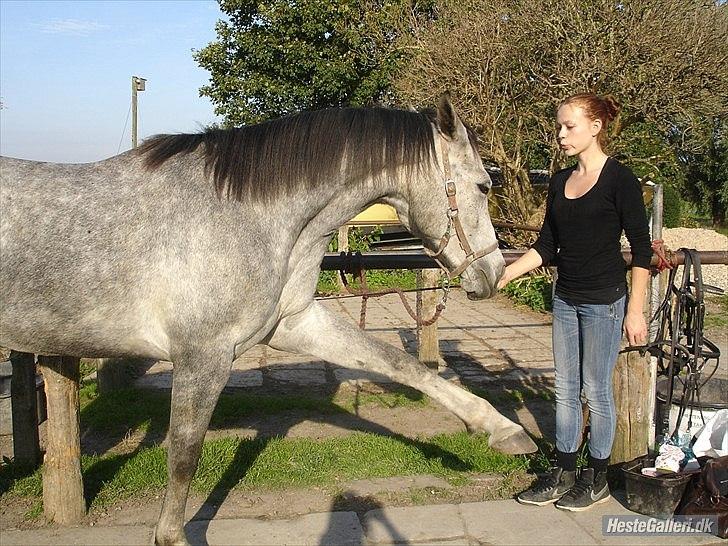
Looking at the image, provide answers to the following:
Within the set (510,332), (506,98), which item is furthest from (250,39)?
(510,332)

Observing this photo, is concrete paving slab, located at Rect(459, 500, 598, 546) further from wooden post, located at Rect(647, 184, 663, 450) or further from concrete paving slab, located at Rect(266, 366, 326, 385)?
concrete paving slab, located at Rect(266, 366, 326, 385)

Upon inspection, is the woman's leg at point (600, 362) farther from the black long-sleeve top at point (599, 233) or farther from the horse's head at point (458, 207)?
the horse's head at point (458, 207)

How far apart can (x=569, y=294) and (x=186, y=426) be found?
1970 millimetres

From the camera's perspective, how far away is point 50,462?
10.8ft

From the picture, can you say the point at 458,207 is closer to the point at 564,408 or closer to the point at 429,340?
the point at 564,408

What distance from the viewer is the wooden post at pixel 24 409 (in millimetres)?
3865

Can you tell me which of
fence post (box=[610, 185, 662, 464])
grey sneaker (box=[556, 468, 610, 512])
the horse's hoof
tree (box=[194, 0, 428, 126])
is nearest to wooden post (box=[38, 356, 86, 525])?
the horse's hoof

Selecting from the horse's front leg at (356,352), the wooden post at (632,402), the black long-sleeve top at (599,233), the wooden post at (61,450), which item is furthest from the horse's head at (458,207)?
the wooden post at (61,450)

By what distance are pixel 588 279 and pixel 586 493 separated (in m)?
1.10

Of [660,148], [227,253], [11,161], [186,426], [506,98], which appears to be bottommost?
[186,426]

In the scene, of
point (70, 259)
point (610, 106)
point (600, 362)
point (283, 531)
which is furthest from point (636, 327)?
point (70, 259)

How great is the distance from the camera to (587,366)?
10.8 feet

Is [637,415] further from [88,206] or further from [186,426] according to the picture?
[88,206]

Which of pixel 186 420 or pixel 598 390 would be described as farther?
pixel 598 390
